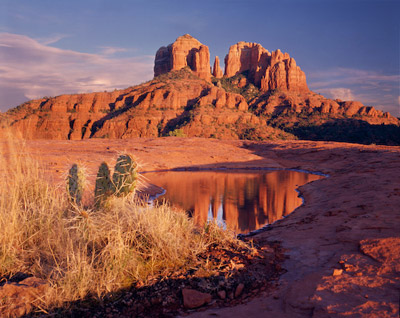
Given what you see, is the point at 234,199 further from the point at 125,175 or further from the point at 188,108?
the point at 188,108

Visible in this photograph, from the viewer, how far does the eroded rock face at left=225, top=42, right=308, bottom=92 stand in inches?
3007

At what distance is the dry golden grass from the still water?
283 centimetres

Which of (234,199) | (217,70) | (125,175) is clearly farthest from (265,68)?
(125,175)

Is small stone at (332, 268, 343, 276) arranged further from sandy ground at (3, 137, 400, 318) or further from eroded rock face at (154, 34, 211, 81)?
eroded rock face at (154, 34, 211, 81)

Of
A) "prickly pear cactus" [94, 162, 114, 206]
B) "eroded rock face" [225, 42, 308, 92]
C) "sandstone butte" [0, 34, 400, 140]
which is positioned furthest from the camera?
"eroded rock face" [225, 42, 308, 92]

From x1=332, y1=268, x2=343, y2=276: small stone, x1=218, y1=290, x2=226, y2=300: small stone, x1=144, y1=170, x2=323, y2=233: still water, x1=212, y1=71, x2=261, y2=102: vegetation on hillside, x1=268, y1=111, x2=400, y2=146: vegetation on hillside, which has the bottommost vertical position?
x1=144, y1=170, x2=323, y2=233: still water

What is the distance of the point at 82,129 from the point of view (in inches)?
2512

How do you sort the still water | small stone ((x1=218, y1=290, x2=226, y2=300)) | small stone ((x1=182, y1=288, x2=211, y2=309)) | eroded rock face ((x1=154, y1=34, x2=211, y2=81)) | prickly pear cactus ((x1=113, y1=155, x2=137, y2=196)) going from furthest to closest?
eroded rock face ((x1=154, y1=34, x2=211, y2=81)) < the still water < prickly pear cactus ((x1=113, y1=155, x2=137, y2=196)) < small stone ((x1=218, y1=290, x2=226, y2=300)) < small stone ((x1=182, y1=288, x2=211, y2=309))

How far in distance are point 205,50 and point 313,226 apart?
291 feet

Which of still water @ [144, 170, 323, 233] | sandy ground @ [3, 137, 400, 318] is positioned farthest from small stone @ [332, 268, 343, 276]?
still water @ [144, 170, 323, 233]

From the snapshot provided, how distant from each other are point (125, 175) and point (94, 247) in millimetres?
1392

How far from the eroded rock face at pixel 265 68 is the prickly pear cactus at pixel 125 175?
7555 cm

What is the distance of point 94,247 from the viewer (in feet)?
12.5

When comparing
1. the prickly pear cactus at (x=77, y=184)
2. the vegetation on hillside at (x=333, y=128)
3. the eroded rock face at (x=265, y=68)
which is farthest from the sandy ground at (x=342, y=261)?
the eroded rock face at (x=265, y=68)
